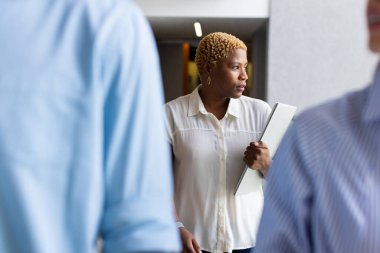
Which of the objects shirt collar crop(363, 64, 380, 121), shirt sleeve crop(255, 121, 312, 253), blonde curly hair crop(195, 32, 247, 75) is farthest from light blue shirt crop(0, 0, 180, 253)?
blonde curly hair crop(195, 32, 247, 75)

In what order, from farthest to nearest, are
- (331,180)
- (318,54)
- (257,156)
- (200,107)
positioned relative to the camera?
(318,54) < (200,107) < (257,156) < (331,180)

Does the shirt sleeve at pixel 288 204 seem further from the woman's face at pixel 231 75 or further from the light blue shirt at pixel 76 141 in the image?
the woman's face at pixel 231 75

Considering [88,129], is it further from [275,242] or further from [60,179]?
[275,242]

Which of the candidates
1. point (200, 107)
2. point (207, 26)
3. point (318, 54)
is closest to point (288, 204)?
point (200, 107)

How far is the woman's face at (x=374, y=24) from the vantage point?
119cm

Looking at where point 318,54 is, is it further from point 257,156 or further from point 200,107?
point 257,156

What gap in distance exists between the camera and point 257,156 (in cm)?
291

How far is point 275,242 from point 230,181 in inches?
69.1

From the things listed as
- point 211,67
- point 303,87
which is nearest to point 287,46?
point 303,87

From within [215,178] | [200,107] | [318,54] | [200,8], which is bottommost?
[215,178]

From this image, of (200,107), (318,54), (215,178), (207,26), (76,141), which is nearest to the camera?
(76,141)

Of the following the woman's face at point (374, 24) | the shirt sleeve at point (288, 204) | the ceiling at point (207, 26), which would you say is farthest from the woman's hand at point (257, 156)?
the ceiling at point (207, 26)

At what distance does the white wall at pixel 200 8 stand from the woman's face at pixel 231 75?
23.2 feet

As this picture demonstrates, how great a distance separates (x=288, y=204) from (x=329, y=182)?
109 mm
